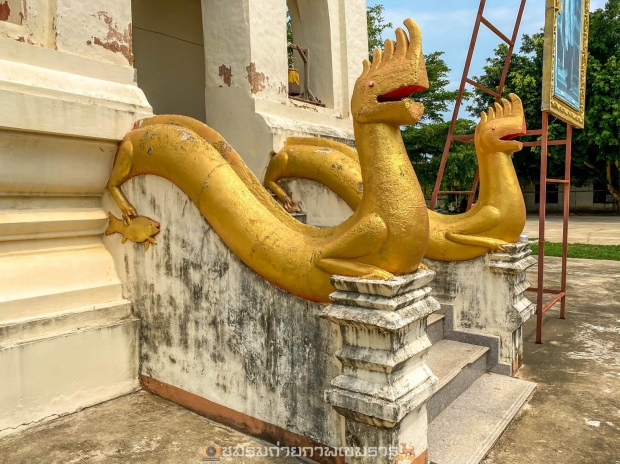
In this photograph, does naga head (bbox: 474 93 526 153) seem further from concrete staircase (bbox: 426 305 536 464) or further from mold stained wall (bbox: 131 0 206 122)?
mold stained wall (bbox: 131 0 206 122)

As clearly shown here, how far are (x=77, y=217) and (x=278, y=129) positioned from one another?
193 centimetres

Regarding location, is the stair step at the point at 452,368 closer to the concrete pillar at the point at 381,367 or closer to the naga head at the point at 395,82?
the concrete pillar at the point at 381,367

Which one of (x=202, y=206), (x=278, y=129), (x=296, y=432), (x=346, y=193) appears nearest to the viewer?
(x=296, y=432)

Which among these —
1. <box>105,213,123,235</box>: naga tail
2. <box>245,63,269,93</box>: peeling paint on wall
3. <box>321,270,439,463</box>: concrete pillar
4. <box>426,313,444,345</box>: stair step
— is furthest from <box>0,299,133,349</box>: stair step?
<box>245,63,269,93</box>: peeling paint on wall

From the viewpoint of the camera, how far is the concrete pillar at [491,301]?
352 cm

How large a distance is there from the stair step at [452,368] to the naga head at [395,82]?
1.63m

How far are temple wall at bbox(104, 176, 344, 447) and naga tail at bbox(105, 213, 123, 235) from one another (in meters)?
0.04

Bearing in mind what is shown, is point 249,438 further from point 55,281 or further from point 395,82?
point 395,82

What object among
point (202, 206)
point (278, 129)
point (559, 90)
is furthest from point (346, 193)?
point (559, 90)

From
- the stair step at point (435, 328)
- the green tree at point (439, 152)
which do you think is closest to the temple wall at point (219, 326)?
the stair step at point (435, 328)

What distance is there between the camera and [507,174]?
3.63 m

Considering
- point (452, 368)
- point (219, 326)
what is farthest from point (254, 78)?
point (452, 368)

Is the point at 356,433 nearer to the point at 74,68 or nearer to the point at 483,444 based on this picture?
the point at 483,444

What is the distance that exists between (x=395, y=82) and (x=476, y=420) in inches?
78.3
